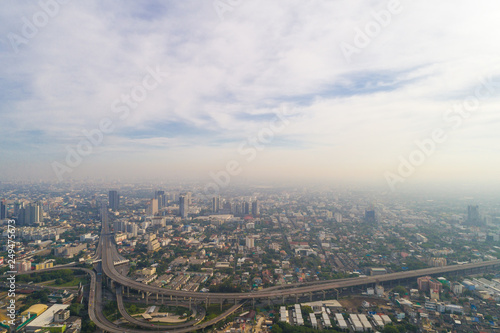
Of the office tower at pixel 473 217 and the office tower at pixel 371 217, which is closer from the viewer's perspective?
the office tower at pixel 473 217

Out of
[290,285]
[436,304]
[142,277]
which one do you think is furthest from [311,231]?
[142,277]

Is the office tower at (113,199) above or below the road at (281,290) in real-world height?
above

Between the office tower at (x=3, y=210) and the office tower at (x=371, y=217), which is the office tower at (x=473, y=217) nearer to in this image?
the office tower at (x=371, y=217)

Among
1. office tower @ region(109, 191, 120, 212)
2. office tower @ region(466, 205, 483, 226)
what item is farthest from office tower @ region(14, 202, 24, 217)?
office tower @ region(466, 205, 483, 226)

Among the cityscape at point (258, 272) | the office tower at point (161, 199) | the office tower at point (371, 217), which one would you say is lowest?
the cityscape at point (258, 272)

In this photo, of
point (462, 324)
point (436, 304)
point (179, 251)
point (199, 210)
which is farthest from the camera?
point (199, 210)

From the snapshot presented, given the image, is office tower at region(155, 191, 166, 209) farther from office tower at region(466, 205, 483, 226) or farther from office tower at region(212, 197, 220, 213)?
office tower at region(466, 205, 483, 226)

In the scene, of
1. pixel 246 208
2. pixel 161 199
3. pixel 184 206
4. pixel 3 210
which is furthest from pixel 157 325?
pixel 161 199

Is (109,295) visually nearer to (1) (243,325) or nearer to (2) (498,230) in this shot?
(1) (243,325)

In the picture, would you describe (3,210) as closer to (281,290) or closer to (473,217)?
(281,290)

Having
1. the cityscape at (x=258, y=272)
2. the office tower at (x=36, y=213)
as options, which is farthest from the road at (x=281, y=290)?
the office tower at (x=36, y=213)

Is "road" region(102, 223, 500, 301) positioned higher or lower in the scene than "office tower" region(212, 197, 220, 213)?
lower
